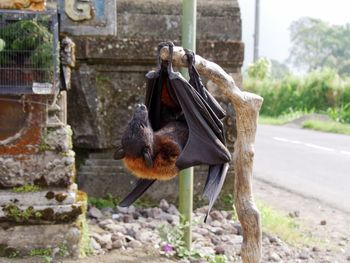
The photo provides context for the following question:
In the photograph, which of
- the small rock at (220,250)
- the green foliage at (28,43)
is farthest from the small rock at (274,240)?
the green foliage at (28,43)

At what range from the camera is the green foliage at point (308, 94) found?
27.2 meters

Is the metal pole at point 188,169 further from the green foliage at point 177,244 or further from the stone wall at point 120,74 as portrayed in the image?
the stone wall at point 120,74

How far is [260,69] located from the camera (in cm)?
3697

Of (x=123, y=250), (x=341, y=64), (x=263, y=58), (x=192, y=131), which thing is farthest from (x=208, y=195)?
(x=341, y=64)

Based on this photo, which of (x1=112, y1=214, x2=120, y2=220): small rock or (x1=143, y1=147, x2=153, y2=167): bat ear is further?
(x1=112, y1=214, x2=120, y2=220): small rock

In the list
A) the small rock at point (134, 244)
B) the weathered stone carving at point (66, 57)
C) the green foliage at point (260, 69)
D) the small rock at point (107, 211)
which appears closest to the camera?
the weathered stone carving at point (66, 57)

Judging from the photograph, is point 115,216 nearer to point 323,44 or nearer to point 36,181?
point 36,181

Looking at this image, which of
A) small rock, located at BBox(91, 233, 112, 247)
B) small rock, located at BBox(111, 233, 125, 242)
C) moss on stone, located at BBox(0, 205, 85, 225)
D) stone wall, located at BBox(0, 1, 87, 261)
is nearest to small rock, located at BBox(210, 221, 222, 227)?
small rock, located at BBox(111, 233, 125, 242)

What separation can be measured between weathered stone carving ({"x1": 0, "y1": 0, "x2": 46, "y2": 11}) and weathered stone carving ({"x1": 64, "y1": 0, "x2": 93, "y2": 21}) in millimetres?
226

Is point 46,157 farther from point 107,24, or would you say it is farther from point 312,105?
point 312,105

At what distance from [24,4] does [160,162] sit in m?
2.49

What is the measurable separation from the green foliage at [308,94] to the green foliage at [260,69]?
227cm

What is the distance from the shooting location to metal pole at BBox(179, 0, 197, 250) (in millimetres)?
5176

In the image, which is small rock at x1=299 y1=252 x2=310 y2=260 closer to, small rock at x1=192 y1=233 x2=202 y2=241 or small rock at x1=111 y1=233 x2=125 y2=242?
small rock at x1=192 y1=233 x2=202 y2=241
